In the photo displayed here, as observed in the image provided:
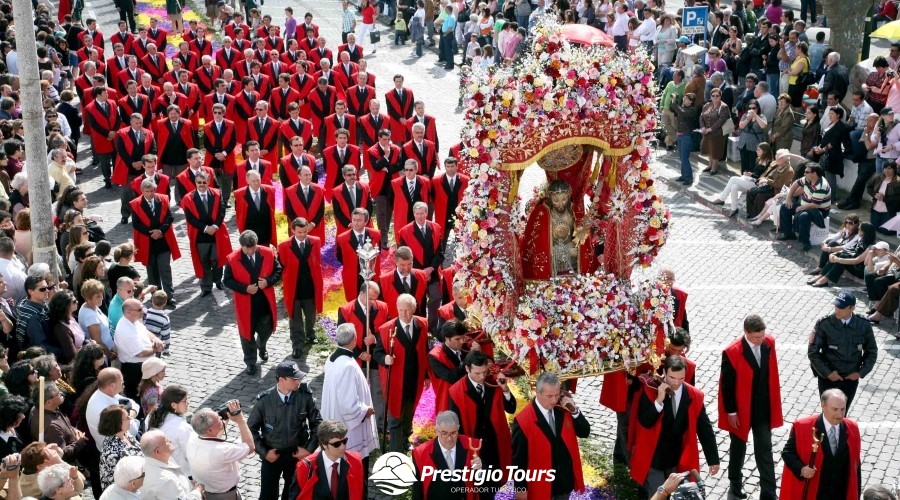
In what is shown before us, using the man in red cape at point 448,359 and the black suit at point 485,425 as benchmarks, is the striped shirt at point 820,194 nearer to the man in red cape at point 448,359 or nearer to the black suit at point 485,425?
the man in red cape at point 448,359

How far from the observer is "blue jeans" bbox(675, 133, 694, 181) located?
20.1 m

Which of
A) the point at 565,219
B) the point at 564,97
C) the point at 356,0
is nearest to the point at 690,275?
the point at 565,219

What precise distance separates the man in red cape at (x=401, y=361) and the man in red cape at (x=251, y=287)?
2.17 meters

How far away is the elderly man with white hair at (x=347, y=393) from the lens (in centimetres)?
1030

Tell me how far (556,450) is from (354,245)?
16.9ft

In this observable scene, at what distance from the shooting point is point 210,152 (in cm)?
1883

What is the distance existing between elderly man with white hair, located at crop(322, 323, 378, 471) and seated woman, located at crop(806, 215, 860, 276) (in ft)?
26.4

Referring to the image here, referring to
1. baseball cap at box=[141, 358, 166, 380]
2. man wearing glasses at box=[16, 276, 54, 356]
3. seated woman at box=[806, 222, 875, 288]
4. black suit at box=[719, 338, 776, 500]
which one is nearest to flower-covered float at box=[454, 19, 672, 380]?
black suit at box=[719, 338, 776, 500]

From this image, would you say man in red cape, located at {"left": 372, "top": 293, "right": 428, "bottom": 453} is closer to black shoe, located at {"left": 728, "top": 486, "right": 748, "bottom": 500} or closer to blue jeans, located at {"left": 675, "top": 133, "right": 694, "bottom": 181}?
black shoe, located at {"left": 728, "top": 486, "right": 748, "bottom": 500}

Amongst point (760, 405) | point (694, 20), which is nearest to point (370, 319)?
point (760, 405)

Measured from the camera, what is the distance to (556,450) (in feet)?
32.2

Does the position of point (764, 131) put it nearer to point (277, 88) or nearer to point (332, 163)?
point (332, 163)

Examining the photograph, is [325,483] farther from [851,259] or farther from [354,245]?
[851,259]

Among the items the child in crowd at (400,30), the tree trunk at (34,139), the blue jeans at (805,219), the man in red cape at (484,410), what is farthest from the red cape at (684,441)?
the child in crowd at (400,30)
